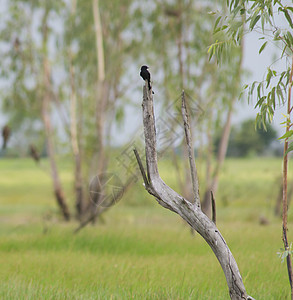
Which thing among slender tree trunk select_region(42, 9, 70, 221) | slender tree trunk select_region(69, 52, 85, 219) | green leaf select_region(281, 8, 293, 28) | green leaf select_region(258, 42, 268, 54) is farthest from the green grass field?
green leaf select_region(281, 8, 293, 28)

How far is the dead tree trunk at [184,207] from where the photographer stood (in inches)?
147

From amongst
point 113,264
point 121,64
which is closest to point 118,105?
point 121,64

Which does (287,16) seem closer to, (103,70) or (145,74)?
(145,74)

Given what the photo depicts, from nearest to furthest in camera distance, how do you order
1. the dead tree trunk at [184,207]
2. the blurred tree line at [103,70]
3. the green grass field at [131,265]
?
the dead tree trunk at [184,207] < the green grass field at [131,265] < the blurred tree line at [103,70]

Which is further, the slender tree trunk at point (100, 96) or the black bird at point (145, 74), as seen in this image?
the slender tree trunk at point (100, 96)

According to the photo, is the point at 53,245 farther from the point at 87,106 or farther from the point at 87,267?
the point at 87,106

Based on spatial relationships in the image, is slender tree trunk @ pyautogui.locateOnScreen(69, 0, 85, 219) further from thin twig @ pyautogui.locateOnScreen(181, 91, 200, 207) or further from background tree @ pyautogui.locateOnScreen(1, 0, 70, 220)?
thin twig @ pyautogui.locateOnScreen(181, 91, 200, 207)

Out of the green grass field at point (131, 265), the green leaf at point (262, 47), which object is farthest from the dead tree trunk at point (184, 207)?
the green grass field at point (131, 265)

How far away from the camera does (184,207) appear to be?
3.73 m

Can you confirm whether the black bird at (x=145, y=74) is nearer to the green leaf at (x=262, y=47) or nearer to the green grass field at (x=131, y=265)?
the green leaf at (x=262, y=47)

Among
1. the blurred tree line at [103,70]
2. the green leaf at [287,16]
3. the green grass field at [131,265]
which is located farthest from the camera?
the blurred tree line at [103,70]

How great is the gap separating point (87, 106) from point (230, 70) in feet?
19.2

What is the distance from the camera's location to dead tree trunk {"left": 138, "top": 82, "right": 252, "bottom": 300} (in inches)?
147

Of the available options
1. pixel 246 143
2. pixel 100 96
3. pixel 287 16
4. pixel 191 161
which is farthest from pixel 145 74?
pixel 246 143
